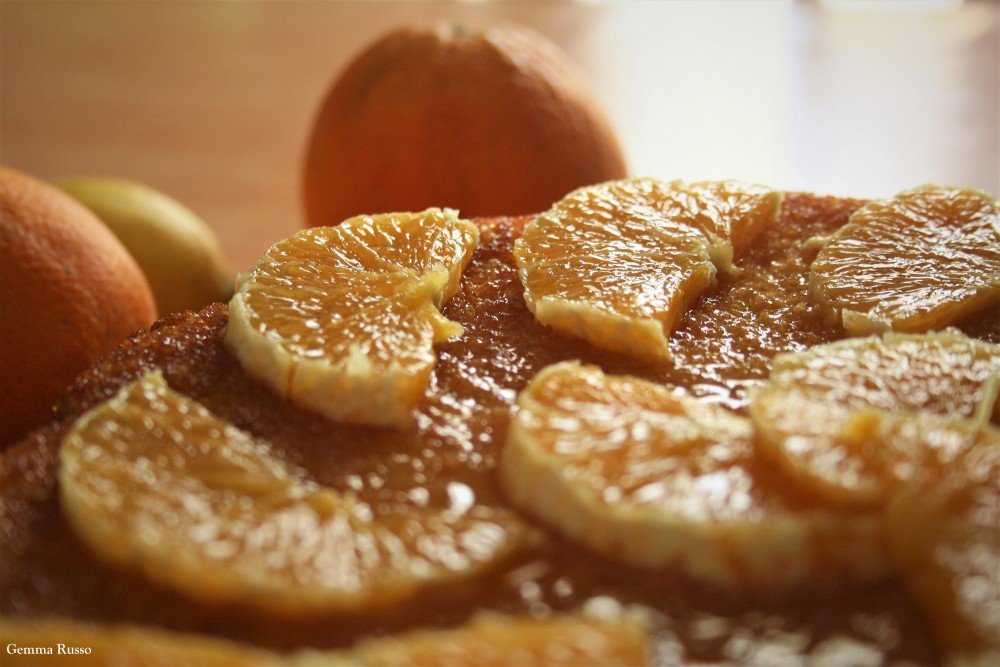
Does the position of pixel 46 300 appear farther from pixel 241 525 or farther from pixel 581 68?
pixel 581 68

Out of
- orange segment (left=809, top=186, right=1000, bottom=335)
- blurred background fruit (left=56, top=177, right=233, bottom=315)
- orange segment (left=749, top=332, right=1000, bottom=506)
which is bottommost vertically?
blurred background fruit (left=56, top=177, right=233, bottom=315)

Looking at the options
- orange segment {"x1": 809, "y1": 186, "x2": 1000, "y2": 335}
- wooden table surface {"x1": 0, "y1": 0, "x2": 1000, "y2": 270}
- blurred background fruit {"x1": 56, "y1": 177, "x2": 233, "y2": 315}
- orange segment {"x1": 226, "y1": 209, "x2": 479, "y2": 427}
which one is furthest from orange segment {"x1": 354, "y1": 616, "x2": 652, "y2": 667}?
wooden table surface {"x1": 0, "y1": 0, "x2": 1000, "y2": 270}

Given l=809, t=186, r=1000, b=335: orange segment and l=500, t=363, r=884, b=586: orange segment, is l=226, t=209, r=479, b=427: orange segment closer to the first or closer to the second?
l=500, t=363, r=884, b=586: orange segment

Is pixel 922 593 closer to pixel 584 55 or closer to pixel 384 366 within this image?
pixel 384 366

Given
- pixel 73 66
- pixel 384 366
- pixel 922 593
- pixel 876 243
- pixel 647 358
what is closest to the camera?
pixel 922 593

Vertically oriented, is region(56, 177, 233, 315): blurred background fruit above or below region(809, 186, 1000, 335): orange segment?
below

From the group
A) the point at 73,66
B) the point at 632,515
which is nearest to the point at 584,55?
the point at 73,66
